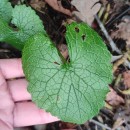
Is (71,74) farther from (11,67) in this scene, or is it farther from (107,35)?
(107,35)

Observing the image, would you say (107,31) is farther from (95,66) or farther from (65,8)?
(95,66)

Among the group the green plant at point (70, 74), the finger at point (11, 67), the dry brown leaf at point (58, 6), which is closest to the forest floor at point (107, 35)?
the dry brown leaf at point (58, 6)

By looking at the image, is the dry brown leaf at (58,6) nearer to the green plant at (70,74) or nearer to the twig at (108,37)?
the twig at (108,37)

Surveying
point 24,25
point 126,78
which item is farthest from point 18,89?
point 126,78

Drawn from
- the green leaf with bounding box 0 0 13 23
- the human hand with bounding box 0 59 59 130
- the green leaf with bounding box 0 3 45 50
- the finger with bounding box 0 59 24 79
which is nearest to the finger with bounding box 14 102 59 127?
the human hand with bounding box 0 59 59 130

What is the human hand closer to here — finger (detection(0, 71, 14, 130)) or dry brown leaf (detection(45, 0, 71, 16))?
finger (detection(0, 71, 14, 130))

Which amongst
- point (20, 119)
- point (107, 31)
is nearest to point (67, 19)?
point (107, 31)
